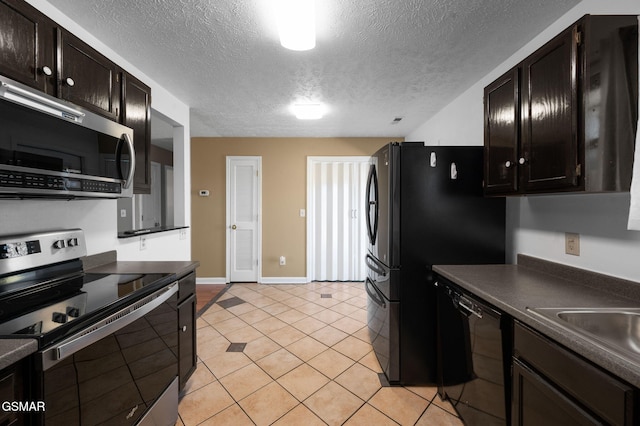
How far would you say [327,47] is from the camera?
74.1 inches

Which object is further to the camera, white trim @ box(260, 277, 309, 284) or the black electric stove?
white trim @ box(260, 277, 309, 284)

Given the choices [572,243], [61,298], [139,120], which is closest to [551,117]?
[572,243]

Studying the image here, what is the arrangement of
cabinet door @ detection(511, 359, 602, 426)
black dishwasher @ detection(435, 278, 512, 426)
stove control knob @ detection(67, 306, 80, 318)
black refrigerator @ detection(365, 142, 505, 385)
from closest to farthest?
cabinet door @ detection(511, 359, 602, 426) < stove control knob @ detection(67, 306, 80, 318) < black dishwasher @ detection(435, 278, 512, 426) < black refrigerator @ detection(365, 142, 505, 385)

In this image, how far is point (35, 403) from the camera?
0.81 meters

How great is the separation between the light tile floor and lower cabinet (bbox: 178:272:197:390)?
22cm

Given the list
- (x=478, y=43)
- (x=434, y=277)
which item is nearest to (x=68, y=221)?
(x=434, y=277)

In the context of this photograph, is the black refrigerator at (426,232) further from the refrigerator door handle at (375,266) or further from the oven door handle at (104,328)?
the oven door handle at (104,328)

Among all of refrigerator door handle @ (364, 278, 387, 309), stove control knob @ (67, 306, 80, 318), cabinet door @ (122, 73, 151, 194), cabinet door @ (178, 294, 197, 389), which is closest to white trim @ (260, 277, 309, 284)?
refrigerator door handle @ (364, 278, 387, 309)

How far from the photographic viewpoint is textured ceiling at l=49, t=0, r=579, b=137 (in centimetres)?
151

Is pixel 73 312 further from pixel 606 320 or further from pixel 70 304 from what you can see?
pixel 606 320

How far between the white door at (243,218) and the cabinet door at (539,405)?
12.3 feet

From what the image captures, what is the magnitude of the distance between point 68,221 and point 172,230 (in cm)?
104

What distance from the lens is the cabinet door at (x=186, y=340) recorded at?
1.66 metres

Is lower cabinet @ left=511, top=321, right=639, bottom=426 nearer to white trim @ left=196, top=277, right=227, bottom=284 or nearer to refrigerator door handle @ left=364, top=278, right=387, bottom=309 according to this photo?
refrigerator door handle @ left=364, top=278, right=387, bottom=309
